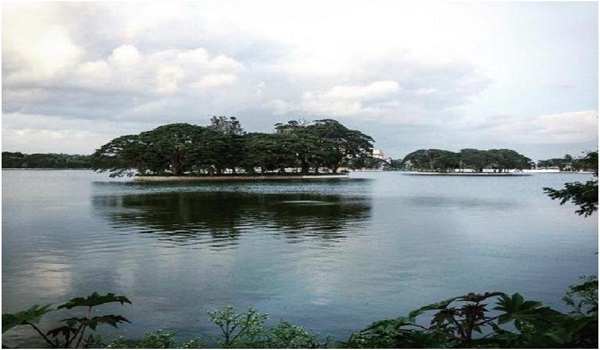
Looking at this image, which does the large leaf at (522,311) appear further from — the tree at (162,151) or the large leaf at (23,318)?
the tree at (162,151)

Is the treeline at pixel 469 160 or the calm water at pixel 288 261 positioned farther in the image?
the treeline at pixel 469 160

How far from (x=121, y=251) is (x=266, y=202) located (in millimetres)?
9790

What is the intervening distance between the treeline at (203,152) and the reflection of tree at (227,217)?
20.0m

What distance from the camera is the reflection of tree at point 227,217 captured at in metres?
10.6

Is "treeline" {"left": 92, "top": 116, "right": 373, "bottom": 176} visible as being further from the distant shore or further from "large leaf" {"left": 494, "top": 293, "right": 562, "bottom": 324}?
"large leaf" {"left": 494, "top": 293, "right": 562, "bottom": 324}

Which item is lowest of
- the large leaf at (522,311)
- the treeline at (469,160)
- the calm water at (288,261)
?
the calm water at (288,261)

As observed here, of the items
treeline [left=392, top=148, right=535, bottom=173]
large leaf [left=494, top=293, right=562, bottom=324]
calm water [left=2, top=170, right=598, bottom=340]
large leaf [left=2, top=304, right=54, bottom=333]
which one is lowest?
calm water [left=2, top=170, right=598, bottom=340]

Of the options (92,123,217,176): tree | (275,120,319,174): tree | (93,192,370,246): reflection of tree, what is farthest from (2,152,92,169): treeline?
(93,192,370,246): reflection of tree

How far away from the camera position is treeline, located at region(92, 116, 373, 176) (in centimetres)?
3822

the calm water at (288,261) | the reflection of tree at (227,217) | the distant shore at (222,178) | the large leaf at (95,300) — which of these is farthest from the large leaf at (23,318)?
the distant shore at (222,178)

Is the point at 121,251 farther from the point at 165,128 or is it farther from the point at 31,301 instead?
the point at 165,128

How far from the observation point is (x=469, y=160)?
64.1 m

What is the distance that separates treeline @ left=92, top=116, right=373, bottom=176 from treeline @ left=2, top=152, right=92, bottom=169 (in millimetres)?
4130

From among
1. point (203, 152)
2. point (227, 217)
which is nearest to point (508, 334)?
point (227, 217)
